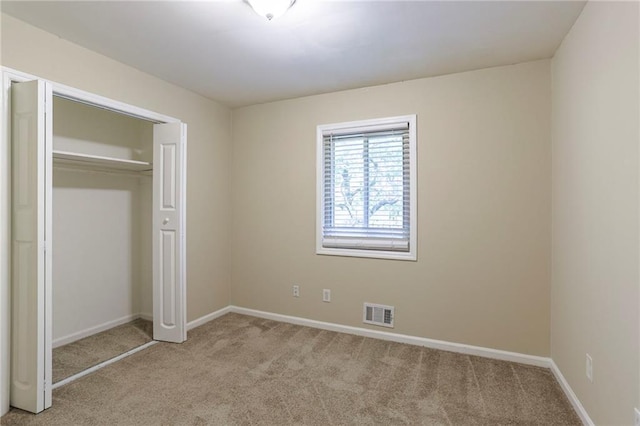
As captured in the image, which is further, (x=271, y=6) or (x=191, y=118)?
(x=191, y=118)

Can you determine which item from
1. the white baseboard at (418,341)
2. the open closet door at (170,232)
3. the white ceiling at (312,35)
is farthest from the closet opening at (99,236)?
the white baseboard at (418,341)

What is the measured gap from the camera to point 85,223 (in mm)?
3363

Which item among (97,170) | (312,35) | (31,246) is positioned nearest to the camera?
(31,246)

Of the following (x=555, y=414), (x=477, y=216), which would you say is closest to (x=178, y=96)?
(x=477, y=216)

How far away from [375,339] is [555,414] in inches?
59.2

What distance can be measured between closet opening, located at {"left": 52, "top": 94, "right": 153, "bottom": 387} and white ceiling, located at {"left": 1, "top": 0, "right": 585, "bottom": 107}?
33.2 inches

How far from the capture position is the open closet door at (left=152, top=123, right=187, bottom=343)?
3.10m

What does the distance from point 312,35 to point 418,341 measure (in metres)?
2.71

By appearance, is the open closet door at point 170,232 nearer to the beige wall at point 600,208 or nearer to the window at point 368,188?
the window at point 368,188

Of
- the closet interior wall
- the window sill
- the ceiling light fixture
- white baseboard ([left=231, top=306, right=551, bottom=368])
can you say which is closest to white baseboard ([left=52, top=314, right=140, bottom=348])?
the closet interior wall

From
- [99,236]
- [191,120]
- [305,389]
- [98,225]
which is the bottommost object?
[305,389]

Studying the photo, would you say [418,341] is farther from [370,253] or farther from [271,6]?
[271,6]

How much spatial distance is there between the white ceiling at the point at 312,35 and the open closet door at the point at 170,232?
0.64m

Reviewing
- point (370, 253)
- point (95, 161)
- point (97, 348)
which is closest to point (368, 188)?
point (370, 253)
